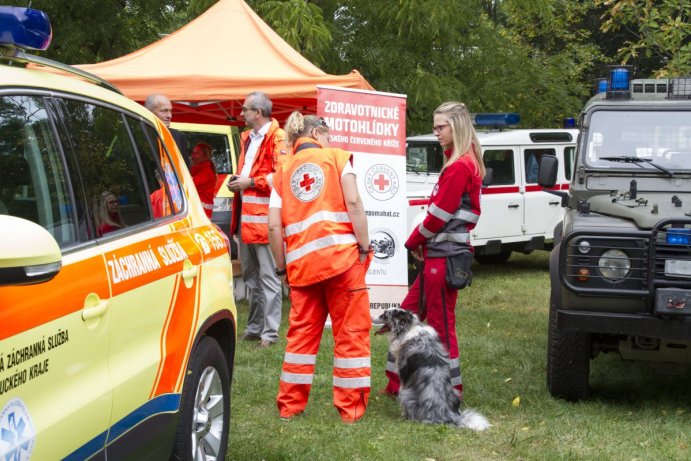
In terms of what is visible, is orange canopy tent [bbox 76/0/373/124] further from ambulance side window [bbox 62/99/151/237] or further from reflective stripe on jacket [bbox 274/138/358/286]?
ambulance side window [bbox 62/99/151/237]

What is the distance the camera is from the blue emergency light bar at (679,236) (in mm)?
5541

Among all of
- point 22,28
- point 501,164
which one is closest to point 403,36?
point 501,164

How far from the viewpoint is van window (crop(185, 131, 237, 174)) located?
1100 centimetres

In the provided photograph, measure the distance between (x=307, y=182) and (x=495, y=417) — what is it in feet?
6.31

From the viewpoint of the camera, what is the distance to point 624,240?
5.67 meters

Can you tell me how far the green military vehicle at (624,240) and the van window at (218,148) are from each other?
4771 mm

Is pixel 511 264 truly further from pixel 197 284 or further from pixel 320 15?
pixel 197 284

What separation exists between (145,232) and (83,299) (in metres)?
0.77

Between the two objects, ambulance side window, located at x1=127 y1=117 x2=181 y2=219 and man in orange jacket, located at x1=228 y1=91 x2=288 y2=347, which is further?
man in orange jacket, located at x1=228 y1=91 x2=288 y2=347

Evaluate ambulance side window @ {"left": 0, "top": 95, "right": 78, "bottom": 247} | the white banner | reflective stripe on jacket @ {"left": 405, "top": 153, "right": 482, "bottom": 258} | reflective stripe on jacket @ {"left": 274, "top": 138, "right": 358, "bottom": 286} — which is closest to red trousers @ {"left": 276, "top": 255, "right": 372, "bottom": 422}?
reflective stripe on jacket @ {"left": 274, "top": 138, "right": 358, "bottom": 286}

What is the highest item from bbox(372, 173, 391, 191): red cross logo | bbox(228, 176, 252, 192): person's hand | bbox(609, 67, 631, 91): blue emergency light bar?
bbox(609, 67, 631, 91): blue emergency light bar

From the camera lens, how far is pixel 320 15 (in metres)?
12.4

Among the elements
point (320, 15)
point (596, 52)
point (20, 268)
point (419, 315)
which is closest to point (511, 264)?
point (320, 15)

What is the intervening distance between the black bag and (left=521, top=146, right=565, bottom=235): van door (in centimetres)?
765
